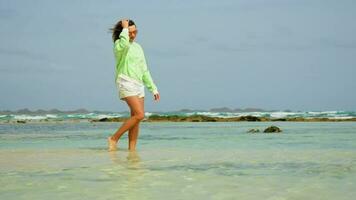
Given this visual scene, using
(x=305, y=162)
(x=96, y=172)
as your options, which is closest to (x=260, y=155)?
(x=305, y=162)

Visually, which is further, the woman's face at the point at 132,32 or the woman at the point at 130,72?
the woman's face at the point at 132,32

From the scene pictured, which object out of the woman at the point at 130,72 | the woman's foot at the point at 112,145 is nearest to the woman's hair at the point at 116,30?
the woman at the point at 130,72

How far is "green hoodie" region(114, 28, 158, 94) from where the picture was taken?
8.19 meters

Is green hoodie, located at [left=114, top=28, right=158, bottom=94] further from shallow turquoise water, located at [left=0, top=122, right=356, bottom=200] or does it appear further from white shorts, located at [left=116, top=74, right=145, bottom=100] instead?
shallow turquoise water, located at [left=0, top=122, right=356, bottom=200]

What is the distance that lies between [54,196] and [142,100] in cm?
449

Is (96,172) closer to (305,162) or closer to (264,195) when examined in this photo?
(264,195)

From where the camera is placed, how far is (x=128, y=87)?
326 inches

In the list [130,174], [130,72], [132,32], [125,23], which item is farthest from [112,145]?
[130,174]

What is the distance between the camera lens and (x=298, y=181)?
184 inches

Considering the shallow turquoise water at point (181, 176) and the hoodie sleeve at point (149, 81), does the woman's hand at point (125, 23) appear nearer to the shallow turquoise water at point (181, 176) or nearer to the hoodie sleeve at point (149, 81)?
the hoodie sleeve at point (149, 81)

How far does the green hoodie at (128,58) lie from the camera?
8.19m

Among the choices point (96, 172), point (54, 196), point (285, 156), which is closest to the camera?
point (54, 196)

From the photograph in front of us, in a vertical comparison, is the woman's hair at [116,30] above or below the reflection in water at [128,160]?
above

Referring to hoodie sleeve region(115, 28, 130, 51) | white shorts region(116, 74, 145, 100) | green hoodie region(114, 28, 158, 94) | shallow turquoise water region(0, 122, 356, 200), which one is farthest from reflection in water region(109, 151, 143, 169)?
hoodie sleeve region(115, 28, 130, 51)
